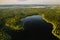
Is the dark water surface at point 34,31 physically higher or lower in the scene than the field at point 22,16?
lower

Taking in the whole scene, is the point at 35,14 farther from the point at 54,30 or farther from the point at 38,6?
the point at 54,30

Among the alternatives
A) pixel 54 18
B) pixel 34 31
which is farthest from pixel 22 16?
pixel 54 18

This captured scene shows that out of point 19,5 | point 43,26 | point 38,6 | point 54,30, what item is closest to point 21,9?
point 19,5

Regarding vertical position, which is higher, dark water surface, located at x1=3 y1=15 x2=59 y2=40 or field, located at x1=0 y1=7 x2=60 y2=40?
field, located at x1=0 y1=7 x2=60 y2=40

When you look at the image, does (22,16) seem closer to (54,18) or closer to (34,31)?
(34,31)
